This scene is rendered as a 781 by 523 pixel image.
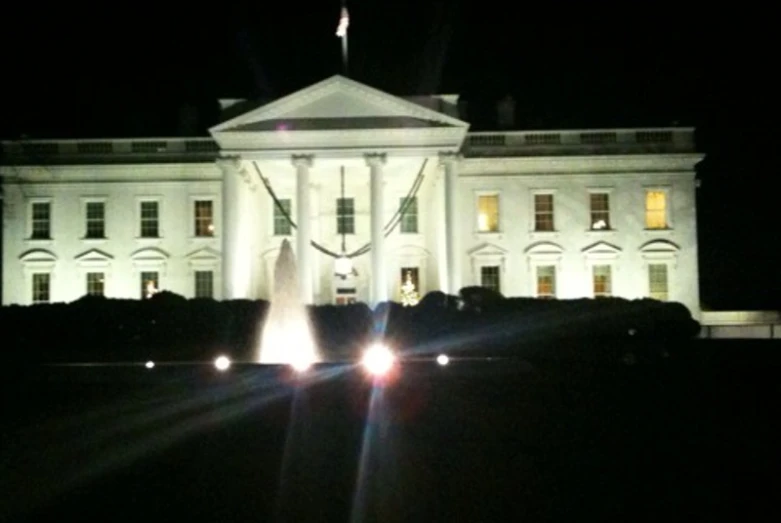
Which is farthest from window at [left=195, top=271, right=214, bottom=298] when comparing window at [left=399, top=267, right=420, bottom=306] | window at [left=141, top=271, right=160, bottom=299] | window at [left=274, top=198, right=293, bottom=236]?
window at [left=399, top=267, right=420, bottom=306]

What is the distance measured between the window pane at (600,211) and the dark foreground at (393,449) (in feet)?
89.5

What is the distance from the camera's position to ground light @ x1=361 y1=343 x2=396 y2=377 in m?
24.2

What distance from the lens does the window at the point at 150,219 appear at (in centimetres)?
4988

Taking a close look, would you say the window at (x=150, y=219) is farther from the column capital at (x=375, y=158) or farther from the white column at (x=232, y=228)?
the column capital at (x=375, y=158)

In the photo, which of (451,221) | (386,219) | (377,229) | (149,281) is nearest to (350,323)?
(377,229)

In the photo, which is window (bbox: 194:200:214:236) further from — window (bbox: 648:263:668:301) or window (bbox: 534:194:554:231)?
window (bbox: 648:263:668:301)

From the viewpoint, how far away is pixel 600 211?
49.6 metres

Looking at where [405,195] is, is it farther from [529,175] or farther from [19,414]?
[19,414]

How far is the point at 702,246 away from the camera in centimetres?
6994

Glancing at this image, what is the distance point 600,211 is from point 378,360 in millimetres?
24669

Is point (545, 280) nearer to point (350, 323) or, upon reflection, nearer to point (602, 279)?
point (602, 279)

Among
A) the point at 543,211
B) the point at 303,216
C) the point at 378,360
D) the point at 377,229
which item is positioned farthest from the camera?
the point at 543,211

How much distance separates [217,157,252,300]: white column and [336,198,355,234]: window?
5.10m

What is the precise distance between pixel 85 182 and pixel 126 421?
3612cm
